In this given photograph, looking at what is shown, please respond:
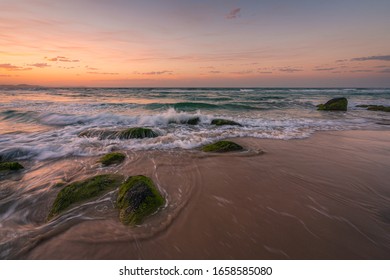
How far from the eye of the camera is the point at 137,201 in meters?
3.12

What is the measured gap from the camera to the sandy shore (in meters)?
2.42

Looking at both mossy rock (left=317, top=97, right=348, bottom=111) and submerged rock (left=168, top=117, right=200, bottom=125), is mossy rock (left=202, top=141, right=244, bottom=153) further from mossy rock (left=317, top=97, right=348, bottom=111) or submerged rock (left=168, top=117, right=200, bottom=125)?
mossy rock (left=317, top=97, right=348, bottom=111)

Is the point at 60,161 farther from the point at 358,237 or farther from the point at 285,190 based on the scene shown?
the point at 358,237

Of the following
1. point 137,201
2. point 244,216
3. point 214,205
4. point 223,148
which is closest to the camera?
point 244,216

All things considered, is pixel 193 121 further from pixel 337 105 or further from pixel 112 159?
pixel 337 105

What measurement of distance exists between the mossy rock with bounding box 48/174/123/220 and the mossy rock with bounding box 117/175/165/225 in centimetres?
44

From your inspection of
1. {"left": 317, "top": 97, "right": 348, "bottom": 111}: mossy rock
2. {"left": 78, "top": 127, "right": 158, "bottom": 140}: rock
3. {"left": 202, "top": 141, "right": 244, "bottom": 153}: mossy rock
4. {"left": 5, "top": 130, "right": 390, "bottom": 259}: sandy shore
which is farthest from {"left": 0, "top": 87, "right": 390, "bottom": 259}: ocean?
{"left": 317, "top": 97, "right": 348, "bottom": 111}: mossy rock

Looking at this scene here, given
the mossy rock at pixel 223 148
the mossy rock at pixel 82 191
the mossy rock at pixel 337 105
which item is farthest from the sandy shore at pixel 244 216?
the mossy rock at pixel 337 105

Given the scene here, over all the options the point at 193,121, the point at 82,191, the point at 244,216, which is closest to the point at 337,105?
the point at 193,121

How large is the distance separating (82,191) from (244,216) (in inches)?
114

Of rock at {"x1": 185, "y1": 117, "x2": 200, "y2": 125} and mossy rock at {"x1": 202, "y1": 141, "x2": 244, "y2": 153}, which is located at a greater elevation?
mossy rock at {"x1": 202, "y1": 141, "x2": 244, "y2": 153}

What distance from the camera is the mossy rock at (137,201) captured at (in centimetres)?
294
